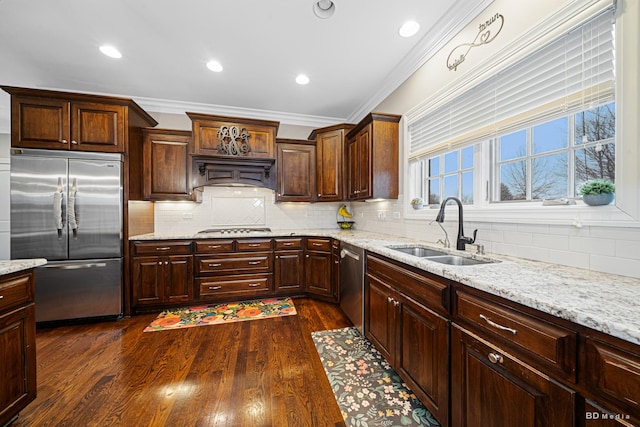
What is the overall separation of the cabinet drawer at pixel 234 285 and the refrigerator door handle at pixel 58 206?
1.51m

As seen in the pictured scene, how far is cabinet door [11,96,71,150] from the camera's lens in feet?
8.52

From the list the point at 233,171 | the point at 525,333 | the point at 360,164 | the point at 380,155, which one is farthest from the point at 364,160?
the point at 525,333

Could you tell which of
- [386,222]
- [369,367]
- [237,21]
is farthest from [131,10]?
[369,367]

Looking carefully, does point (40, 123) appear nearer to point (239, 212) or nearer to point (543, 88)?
point (239, 212)

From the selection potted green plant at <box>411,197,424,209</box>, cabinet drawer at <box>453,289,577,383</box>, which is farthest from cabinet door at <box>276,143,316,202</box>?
cabinet drawer at <box>453,289,577,383</box>

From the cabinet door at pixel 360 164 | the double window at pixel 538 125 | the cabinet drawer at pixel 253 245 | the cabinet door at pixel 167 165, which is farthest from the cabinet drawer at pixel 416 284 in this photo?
the cabinet door at pixel 167 165

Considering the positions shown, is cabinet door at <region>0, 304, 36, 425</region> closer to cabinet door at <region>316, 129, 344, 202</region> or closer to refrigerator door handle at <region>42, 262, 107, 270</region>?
refrigerator door handle at <region>42, 262, 107, 270</region>

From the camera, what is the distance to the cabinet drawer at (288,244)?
3.39 m

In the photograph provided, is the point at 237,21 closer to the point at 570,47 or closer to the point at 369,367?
the point at 570,47

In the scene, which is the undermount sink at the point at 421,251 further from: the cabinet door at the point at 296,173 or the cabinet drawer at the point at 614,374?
the cabinet door at the point at 296,173

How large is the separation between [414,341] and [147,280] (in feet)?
9.95

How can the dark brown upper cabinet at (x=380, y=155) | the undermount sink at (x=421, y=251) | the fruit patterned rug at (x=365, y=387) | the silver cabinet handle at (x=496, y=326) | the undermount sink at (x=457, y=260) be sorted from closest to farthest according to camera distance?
the silver cabinet handle at (x=496, y=326)
the fruit patterned rug at (x=365, y=387)
the undermount sink at (x=457, y=260)
the undermount sink at (x=421, y=251)
the dark brown upper cabinet at (x=380, y=155)

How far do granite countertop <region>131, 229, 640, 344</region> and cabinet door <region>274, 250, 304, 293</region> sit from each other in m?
2.13

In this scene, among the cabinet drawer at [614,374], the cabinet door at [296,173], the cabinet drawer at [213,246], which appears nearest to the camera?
the cabinet drawer at [614,374]
